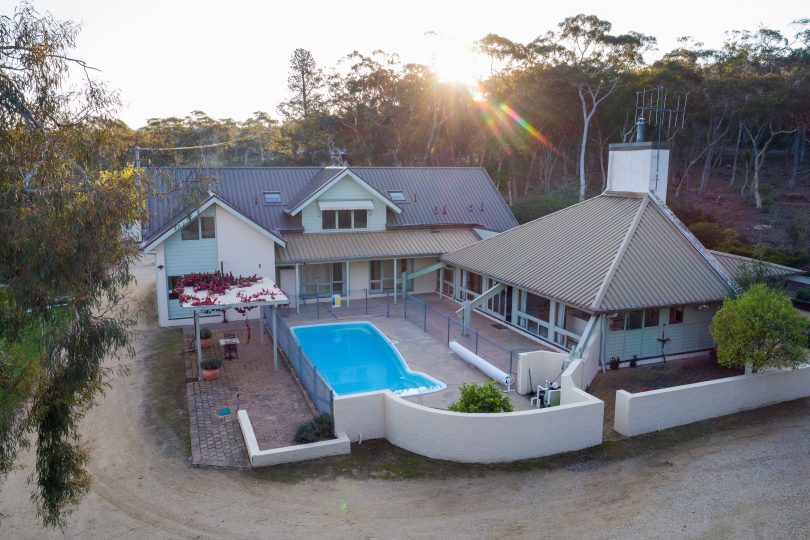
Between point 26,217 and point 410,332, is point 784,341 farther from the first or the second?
point 26,217

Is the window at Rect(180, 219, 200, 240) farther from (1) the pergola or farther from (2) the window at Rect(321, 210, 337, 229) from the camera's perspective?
(2) the window at Rect(321, 210, 337, 229)

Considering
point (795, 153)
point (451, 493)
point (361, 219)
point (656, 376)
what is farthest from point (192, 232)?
point (795, 153)

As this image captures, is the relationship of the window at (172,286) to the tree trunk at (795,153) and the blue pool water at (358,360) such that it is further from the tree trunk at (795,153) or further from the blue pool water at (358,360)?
the tree trunk at (795,153)

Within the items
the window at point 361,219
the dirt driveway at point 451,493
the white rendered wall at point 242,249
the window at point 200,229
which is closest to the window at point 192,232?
the window at point 200,229

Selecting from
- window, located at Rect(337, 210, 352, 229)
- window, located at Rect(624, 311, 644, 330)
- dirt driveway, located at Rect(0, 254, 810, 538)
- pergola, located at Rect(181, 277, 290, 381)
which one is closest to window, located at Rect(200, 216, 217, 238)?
pergola, located at Rect(181, 277, 290, 381)

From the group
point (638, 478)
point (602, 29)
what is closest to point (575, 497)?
point (638, 478)
